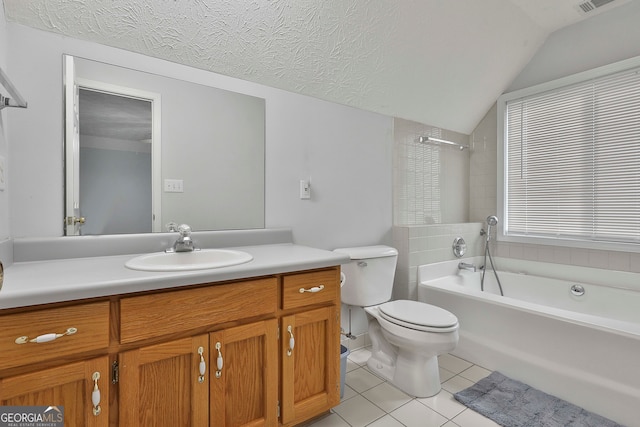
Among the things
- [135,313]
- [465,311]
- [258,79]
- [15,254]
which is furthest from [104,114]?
[465,311]

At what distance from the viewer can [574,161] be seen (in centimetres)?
244

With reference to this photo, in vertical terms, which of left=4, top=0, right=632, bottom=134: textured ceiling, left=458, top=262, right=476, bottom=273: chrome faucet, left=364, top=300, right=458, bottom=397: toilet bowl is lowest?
left=364, top=300, right=458, bottom=397: toilet bowl

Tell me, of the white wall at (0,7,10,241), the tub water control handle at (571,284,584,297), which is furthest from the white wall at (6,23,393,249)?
the tub water control handle at (571,284,584,297)

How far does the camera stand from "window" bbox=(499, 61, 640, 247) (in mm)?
2184

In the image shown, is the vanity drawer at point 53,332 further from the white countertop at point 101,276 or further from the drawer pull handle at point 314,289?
the drawer pull handle at point 314,289

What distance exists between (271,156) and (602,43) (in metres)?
2.64

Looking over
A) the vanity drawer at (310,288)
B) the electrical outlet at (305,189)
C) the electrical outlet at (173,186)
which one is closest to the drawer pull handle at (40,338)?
the vanity drawer at (310,288)

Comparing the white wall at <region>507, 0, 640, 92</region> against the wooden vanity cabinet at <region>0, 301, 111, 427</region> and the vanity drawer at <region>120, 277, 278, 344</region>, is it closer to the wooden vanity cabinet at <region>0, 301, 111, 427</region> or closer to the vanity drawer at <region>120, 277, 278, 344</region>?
the vanity drawer at <region>120, 277, 278, 344</region>

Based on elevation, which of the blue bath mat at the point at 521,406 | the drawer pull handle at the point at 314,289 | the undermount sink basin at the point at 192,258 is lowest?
the blue bath mat at the point at 521,406

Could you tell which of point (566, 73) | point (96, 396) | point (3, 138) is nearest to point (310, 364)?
point (96, 396)

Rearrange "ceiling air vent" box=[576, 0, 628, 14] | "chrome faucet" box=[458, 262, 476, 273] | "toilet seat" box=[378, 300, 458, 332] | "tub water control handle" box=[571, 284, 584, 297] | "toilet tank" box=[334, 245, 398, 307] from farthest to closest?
1. "chrome faucet" box=[458, 262, 476, 273]
2. "tub water control handle" box=[571, 284, 584, 297]
3. "ceiling air vent" box=[576, 0, 628, 14]
4. "toilet tank" box=[334, 245, 398, 307]
5. "toilet seat" box=[378, 300, 458, 332]

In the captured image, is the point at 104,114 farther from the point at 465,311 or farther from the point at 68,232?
the point at 465,311

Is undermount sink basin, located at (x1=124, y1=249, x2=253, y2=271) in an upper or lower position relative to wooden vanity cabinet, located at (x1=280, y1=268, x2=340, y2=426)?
upper

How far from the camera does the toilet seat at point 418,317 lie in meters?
1.63
